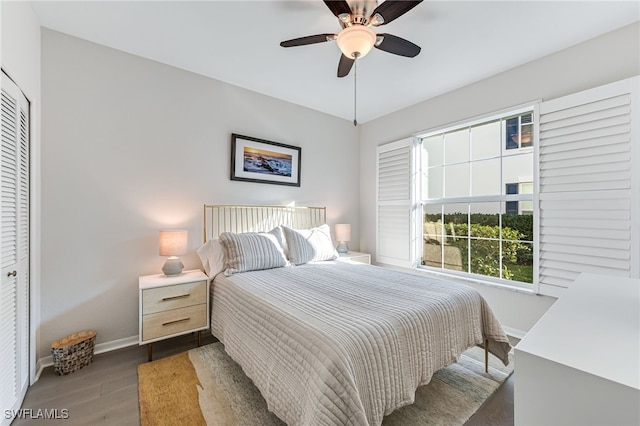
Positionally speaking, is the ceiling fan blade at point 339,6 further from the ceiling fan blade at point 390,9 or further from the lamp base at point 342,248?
the lamp base at point 342,248

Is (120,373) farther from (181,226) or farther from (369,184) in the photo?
(369,184)

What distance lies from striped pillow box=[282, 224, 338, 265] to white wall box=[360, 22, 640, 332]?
174cm

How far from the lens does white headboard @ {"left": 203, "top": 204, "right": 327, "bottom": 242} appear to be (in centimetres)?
293

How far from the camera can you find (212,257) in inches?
101

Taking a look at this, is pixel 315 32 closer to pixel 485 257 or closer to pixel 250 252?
pixel 250 252

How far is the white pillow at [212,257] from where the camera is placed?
2.52 meters

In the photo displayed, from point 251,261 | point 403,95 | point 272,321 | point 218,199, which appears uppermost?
point 403,95

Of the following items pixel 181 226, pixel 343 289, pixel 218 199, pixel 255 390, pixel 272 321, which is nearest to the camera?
pixel 272 321

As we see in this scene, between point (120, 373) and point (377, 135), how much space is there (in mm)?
3968

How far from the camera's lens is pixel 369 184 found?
4219mm

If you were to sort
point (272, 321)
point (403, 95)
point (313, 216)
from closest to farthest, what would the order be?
point (272, 321)
point (403, 95)
point (313, 216)

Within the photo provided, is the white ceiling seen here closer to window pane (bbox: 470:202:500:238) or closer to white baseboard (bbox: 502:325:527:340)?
window pane (bbox: 470:202:500:238)

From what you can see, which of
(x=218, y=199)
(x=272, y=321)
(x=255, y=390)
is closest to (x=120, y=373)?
(x=255, y=390)

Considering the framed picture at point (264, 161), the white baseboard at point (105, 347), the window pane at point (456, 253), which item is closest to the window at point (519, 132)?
the window pane at point (456, 253)
